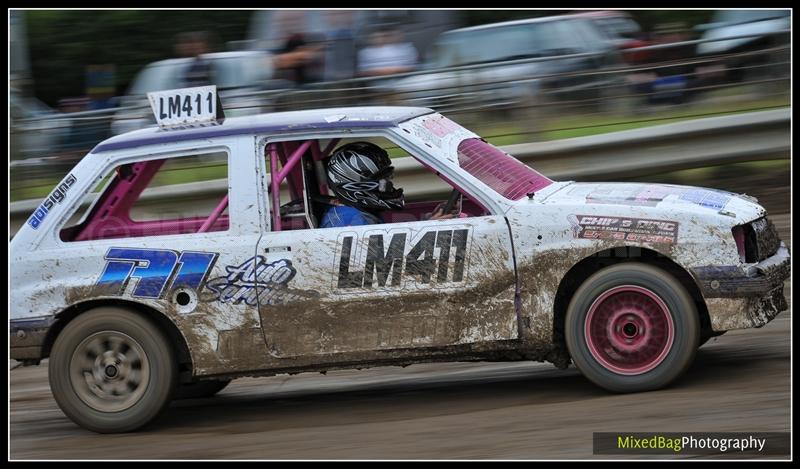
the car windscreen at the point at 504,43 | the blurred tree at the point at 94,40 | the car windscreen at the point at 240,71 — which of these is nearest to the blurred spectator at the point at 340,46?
the car windscreen at the point at 240,71

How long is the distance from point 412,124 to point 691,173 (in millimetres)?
5538

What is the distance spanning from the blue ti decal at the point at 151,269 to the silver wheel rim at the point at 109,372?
0.31 meters

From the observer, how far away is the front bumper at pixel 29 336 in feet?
21.8

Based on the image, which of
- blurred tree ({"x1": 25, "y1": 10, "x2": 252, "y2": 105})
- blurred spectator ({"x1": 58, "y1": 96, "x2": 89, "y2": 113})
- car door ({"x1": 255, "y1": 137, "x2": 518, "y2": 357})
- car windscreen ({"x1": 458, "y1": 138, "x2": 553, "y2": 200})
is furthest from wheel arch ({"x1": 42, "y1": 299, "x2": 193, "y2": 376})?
blurred tree ({"x1": 25, "y1": 10, "x2": 252, "y2": 105})

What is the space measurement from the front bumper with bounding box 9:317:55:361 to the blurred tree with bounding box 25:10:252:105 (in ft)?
38.8

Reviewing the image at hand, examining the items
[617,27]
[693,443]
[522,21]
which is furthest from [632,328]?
[617,27]

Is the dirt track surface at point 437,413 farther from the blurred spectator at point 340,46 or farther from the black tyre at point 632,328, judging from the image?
the blurred spectator at point 340,46

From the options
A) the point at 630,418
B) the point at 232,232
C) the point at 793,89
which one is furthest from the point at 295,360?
the point at 793,89

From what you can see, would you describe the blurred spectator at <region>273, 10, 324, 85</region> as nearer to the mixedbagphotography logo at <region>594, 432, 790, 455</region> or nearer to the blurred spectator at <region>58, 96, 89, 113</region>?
the blurred spectator at <region>58, 96, 89, 113</region>

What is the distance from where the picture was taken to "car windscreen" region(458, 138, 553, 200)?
21.1 feet

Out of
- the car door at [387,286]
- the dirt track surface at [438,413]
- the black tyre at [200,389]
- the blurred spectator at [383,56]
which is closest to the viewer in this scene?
the dirt track surface at [438,413]

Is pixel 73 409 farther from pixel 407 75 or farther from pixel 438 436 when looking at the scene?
Result: pixel 407 75

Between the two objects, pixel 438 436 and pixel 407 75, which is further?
pixel 407 75

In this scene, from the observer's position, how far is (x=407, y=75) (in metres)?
11.2
